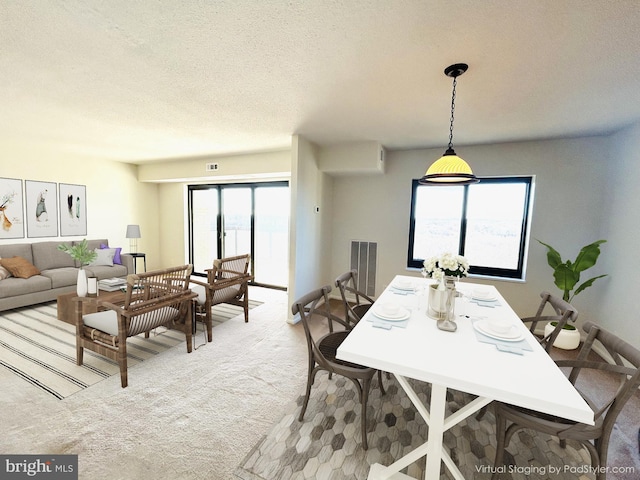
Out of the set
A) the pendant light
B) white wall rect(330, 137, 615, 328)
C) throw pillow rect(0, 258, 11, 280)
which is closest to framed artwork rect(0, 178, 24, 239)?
throw pillow rect(0, 258, 11, 280)

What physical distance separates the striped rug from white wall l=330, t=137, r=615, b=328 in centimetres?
286

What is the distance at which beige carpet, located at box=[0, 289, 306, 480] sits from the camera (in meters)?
1.56

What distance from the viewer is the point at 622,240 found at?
2.79 meters

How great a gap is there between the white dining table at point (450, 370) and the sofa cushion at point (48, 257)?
5.27 metres

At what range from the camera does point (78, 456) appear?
5.09ft

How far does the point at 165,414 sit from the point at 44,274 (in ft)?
12.3

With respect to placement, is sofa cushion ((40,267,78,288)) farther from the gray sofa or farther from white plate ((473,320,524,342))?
white plate ((473,320,524,342))

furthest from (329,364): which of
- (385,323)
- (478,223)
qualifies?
(478,223)

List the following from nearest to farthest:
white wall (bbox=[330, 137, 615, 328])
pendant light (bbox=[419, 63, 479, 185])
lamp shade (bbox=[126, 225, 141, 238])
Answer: pendant light (bbox=[419, 63, 479, 185]), white wall (bbox=[330, 137, 615, 328]), lamp shade (bbox=[126, 225, 141, 238])

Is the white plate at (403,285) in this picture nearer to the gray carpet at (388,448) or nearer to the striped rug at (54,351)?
the gray carpet at (388,448)

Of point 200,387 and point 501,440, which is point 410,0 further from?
point 200,387

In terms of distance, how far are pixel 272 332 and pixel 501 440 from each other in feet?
8.06

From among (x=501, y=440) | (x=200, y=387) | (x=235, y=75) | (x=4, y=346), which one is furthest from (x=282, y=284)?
(x=501, y=440)

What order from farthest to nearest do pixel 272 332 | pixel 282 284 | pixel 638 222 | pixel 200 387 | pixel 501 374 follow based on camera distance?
pixel 282 284, pixel 272 332, pixel 638 222, pixel 200 387, pixel 501 374
